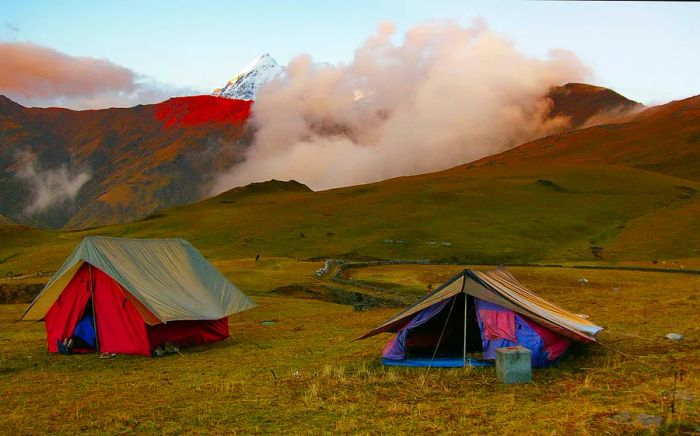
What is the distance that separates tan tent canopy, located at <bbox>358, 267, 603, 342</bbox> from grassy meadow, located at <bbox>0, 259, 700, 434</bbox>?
86 cm

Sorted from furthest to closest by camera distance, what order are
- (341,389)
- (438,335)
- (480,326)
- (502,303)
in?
(438,335), (480,326), (502,303), (341,389)

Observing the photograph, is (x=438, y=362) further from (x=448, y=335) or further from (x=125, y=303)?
(x=125, y=303)

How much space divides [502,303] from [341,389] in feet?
19.0

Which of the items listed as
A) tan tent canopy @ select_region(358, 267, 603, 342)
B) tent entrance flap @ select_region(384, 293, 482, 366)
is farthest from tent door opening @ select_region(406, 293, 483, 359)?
tan tent canopy @ select_region(358, 267, 603, 342)

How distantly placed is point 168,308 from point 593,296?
29519 mm

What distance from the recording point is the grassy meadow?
1273 centimetres

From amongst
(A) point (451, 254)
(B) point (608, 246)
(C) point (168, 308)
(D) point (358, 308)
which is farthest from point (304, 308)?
(B) point (608, 246)

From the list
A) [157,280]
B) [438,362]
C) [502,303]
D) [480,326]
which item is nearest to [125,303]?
[157,280]

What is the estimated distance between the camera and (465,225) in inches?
4274

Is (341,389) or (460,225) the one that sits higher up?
(460,225)

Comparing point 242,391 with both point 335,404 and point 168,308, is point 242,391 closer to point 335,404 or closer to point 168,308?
point 335,404

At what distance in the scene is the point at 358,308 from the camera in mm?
44375

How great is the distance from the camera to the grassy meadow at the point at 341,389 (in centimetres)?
1273

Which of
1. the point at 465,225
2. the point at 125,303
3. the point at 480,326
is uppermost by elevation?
the point at 465,225
